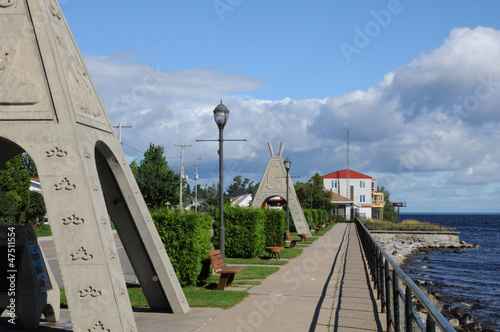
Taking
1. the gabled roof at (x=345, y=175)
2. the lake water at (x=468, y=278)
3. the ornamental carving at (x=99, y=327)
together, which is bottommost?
the lake water at (x=468, y=278)

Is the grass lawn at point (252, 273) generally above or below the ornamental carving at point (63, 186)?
below

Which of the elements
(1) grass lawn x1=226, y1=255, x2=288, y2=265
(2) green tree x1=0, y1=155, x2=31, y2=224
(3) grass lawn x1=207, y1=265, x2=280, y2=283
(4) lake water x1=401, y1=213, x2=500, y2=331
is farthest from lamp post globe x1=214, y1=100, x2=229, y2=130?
(2) green tree x1=0, y1=155, x2=31, y2=224

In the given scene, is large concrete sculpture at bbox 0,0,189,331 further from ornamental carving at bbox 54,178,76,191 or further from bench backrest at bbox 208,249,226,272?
bench backrest at bbox 208,249,226,272

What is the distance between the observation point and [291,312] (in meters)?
9.32

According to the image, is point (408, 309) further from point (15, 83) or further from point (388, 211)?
point (388, 211)

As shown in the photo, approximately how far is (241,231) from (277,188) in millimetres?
14842

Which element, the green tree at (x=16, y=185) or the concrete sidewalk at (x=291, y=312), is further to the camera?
the green tree at (x=16, y=185)

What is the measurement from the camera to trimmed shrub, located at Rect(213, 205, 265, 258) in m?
20.0

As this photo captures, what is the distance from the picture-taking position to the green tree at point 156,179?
59.8 metres

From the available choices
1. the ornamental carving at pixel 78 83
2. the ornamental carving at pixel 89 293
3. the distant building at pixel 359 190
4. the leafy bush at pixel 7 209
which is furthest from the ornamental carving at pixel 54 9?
the distant building at pixel 359 190

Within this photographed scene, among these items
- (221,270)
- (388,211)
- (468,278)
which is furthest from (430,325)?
(388,211)

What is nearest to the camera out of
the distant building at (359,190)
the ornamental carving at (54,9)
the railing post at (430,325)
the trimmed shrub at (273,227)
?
the railing post at (430,325)

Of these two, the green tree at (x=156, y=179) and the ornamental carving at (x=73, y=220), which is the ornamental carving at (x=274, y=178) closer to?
the green tree at (x=156, y=179)

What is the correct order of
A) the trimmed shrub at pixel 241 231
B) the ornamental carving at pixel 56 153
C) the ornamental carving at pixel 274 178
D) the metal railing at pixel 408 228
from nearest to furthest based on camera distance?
the ornamental carving at pixel 56 153
the trimmed shrub at pixel 241 231
the ornamental carving at pixel 274 178
the metal railing at pixel 408 228
